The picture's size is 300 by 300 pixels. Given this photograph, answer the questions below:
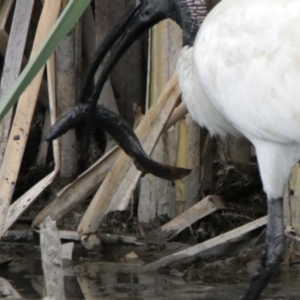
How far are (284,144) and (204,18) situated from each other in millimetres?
846

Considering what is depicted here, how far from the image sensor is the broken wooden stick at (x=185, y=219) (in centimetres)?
483

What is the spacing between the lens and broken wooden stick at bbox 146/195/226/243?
483 centimetres

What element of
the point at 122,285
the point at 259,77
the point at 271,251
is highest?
the point at 259,77

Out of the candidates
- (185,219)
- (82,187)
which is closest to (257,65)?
(185,219)

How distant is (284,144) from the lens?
3793 mm

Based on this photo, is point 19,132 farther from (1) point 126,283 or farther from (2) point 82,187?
(1) point 126,283

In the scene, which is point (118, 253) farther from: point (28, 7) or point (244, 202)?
point (28, 7)

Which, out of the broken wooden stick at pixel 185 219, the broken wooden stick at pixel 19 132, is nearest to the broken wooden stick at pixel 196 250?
the broken wooden stick at pixel 185 219

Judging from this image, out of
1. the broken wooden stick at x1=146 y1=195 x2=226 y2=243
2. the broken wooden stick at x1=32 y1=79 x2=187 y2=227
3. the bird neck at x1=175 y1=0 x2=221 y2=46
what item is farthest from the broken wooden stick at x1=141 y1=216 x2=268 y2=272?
the bird neck at x1=175 y1=0 x2=221 y2=46

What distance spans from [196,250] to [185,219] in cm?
46

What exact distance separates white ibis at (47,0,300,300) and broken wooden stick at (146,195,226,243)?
32.3 inches

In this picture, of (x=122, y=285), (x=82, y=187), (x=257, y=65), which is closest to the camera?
(x=257, y=65)

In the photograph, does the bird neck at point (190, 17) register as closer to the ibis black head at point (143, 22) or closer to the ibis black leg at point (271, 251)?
the ibis black head at point (143, 22)

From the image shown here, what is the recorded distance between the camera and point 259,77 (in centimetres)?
371
